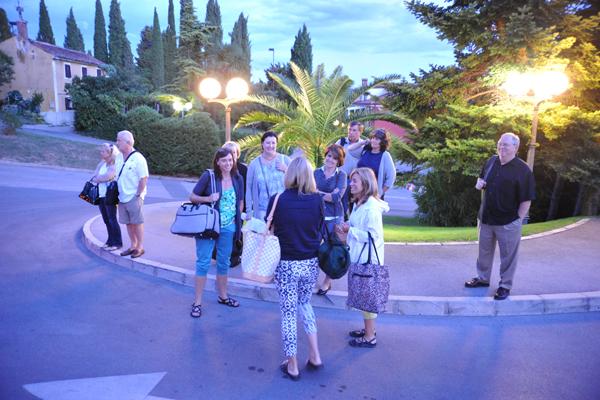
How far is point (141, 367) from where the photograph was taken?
12.6ft

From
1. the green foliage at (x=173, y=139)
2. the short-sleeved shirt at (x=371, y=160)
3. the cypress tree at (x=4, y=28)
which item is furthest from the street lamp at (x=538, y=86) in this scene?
the cypress tree at (x=4, y=28)

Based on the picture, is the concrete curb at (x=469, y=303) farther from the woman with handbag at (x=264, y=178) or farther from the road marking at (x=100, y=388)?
the road marking at (x=100, y=388)

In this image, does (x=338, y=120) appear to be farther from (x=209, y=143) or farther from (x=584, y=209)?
(x=209, y=143)

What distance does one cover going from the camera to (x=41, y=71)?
141 ft

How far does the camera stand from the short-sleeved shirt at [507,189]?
4957 mm

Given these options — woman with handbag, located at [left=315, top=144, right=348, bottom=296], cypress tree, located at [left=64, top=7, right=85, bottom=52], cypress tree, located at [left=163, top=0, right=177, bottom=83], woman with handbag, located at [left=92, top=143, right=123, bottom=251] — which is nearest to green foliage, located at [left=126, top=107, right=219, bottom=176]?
woman with handbag, located at [left=92, top=143, right=123, bottom=251]

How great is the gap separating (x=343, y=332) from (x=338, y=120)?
6.73 m

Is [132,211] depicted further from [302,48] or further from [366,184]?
[302,48]

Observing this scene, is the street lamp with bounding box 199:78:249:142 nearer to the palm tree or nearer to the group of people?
the palm tree

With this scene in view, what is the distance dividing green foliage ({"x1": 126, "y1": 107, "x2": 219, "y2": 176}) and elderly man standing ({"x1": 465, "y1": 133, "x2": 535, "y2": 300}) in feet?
58.0

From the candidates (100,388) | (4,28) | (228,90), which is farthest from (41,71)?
(100,388)

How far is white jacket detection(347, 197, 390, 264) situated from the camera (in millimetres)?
3910

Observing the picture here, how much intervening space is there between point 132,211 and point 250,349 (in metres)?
3.24

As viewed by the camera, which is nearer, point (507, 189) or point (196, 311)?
point (196, 311)
